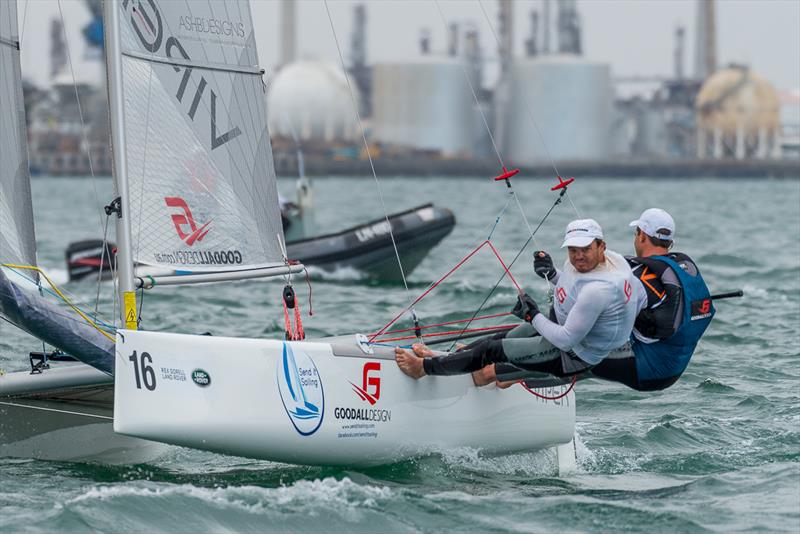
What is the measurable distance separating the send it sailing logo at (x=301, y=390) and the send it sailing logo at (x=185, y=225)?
0.93 meters

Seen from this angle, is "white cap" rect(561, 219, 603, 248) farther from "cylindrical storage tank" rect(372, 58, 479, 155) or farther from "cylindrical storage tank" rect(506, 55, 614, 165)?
"cylindrical storage tank" rect(372, 58, 479, 155)

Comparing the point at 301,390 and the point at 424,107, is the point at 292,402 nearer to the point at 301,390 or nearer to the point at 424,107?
the point at 301,390

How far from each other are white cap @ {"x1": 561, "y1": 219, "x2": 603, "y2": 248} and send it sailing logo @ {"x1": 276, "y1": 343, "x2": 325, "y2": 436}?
1189 mm

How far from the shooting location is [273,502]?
5.43 metres

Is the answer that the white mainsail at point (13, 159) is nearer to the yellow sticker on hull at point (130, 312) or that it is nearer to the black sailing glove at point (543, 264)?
the yellow sticker on hull at point (130, 312)

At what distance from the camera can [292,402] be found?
5.78 meters

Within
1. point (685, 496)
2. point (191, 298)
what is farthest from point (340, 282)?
point (685, 496)

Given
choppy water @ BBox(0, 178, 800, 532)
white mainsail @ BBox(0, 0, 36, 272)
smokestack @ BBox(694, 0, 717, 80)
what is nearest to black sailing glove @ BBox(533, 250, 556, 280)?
choppy water @ BBox(0, 178, 800, 532)

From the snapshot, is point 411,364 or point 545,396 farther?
point 545,396

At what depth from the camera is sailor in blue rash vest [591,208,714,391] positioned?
6016 millimetres

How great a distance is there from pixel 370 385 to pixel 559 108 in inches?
2832

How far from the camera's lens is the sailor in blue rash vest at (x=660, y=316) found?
6.02 metres

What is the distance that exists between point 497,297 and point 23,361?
17.6 ft

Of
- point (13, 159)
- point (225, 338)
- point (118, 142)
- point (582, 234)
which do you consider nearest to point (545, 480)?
point (582, 234)
